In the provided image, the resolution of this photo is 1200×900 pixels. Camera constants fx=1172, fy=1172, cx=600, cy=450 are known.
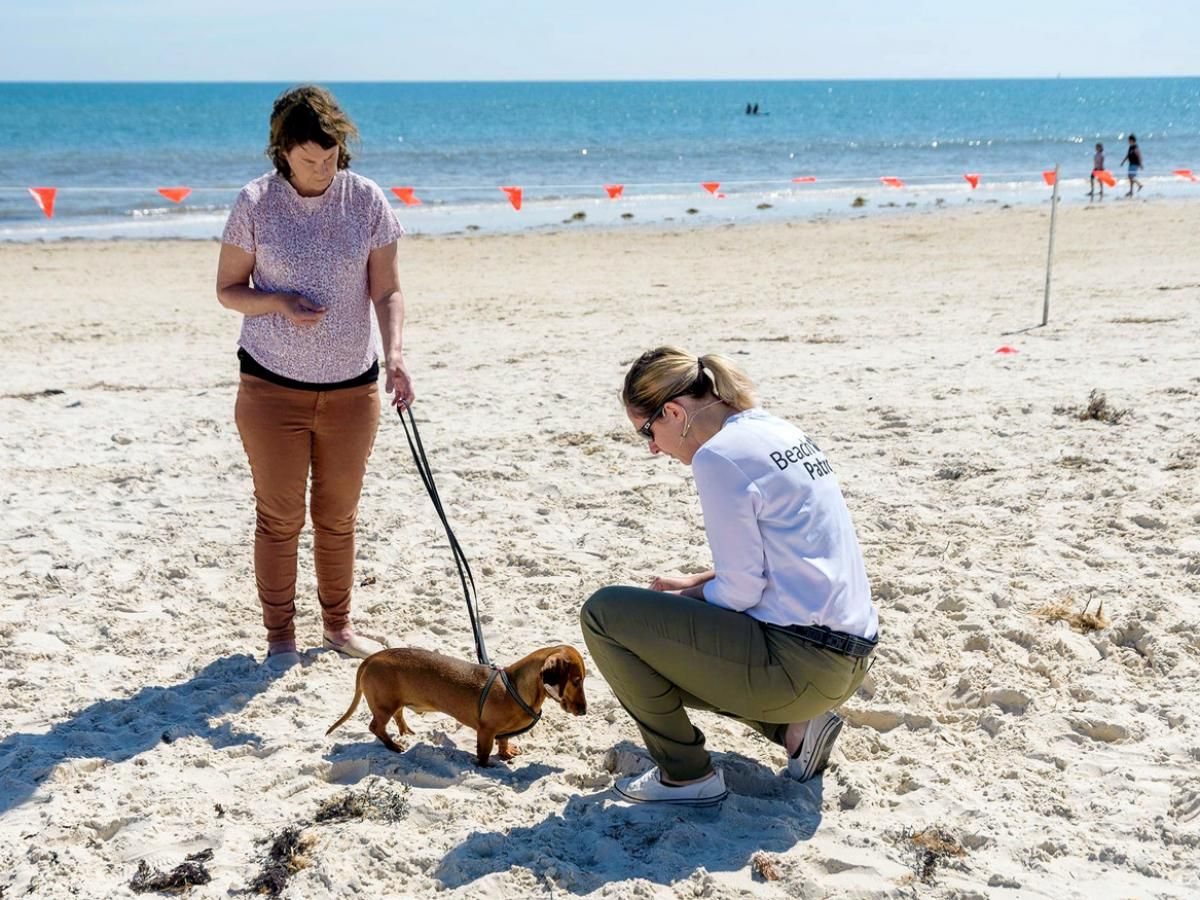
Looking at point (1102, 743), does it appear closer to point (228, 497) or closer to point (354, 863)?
point (354, 863)

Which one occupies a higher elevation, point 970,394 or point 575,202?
point 575,202

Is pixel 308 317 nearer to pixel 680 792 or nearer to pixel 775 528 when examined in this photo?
pixel 775 528

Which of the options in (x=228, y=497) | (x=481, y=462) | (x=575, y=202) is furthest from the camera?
(x=575, y=202)

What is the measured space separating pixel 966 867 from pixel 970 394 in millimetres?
4379

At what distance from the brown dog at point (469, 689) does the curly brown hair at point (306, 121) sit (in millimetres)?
1461

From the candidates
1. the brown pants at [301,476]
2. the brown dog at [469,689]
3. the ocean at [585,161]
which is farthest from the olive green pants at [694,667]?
the ocean at [585,161]

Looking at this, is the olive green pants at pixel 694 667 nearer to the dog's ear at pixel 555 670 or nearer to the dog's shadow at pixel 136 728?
the dog's ear at pixel 555 670

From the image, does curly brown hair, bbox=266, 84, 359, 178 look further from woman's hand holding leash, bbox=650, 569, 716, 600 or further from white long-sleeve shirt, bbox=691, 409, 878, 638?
woman's hand holding leash, bbox=650, 569, 716, 600

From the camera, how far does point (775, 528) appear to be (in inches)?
109

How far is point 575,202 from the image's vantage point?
77.7 ft

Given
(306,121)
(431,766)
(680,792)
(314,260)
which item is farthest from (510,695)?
(306,121)

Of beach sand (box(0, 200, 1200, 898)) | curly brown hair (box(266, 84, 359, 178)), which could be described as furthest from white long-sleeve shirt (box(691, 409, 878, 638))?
curly brown hair (box(266, 84, 359, 178))

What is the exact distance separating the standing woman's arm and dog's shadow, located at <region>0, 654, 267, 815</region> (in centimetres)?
104

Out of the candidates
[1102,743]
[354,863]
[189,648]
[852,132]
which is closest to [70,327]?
[189,648]
